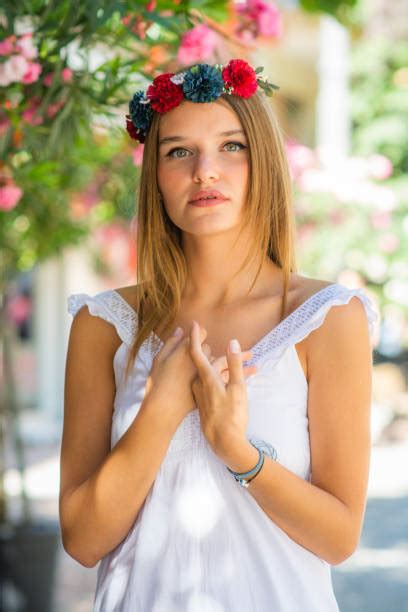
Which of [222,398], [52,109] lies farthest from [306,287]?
[52,109]

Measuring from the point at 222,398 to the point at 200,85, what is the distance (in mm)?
709

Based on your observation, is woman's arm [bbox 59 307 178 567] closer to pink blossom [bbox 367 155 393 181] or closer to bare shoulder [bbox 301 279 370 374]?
bare shoulder [bbox 301 279 370 374]

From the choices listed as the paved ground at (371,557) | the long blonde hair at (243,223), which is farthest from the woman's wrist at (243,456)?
the paved ground at (371,557)

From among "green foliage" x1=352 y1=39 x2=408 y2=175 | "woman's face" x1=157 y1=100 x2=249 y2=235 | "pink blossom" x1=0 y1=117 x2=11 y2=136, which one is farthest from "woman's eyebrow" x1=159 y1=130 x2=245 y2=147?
"green foliage" x1=352 y1=39 x2=408 y2=175

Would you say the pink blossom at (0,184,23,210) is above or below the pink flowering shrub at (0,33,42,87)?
below

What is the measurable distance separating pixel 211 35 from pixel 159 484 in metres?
1.45

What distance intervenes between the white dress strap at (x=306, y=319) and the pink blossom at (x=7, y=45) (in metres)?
1.18

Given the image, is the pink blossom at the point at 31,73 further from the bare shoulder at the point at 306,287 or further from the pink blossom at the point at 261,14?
the bare shoulder at the point at 306,287

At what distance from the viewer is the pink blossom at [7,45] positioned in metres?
2.60

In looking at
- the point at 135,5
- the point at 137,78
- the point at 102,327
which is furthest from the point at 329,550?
the point at 137,78

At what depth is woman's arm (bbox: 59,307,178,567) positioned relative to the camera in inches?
75.7

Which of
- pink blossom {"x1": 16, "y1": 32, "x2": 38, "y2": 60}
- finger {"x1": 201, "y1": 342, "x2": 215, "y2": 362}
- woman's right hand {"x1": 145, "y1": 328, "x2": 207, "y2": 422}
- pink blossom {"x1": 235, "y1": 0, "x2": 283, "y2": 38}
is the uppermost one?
pink blossom {"x1": 235, "y1": 0, "x2": 283, "y2": 38}

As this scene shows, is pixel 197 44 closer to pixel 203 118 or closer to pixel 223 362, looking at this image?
pixel 203 118

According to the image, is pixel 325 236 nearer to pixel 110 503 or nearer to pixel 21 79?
pixel 21 79
